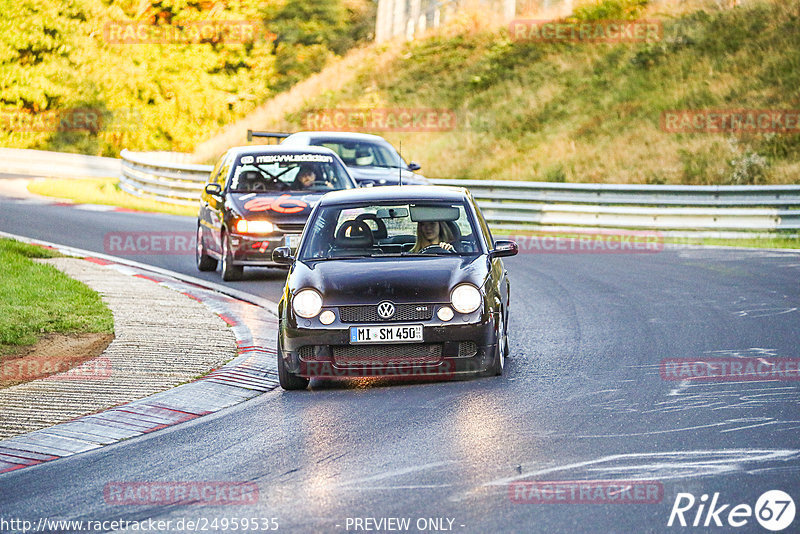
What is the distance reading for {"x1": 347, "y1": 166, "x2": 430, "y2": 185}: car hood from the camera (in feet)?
68.4

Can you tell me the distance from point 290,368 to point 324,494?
3.07 meters

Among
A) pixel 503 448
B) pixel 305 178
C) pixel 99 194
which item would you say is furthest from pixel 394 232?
pixel 99 194

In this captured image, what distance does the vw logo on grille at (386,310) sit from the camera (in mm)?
9305

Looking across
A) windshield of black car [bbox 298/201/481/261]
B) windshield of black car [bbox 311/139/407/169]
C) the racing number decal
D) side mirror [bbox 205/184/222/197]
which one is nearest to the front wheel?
windshield of black car [bbox 298/201/481/261]

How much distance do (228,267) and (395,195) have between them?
5737 millimetres

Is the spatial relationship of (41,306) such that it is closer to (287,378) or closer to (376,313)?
(287,378)

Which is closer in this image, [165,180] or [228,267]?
[228,267]

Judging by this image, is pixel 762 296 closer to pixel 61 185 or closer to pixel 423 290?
pixel 423 290

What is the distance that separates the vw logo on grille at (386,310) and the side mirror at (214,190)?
25.5 ft

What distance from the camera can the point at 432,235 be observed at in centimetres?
1045

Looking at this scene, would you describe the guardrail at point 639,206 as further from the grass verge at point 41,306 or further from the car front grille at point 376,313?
the car front grille at point 376,313

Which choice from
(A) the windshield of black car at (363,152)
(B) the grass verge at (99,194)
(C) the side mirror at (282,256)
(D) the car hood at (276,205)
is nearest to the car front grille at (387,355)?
(C) the side mirror at (282,256)

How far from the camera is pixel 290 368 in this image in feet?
30.9

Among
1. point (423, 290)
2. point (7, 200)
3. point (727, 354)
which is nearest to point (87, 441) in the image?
point (423, 290)
